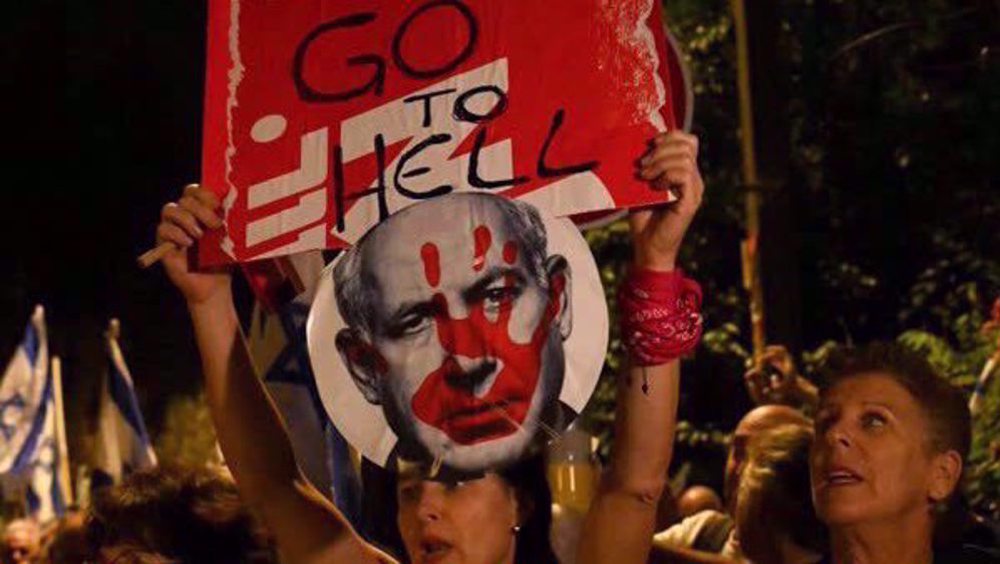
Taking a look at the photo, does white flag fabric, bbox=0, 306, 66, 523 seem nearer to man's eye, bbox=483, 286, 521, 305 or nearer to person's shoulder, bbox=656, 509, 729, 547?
person's shoulder, bbox=656, 509, 729, 547

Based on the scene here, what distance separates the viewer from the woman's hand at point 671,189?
4.20 metres

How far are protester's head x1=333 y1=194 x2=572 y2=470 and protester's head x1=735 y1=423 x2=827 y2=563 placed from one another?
54.8 inches

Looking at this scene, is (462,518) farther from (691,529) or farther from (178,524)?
(691,529)

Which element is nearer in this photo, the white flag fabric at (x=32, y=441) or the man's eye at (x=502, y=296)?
the man's eye at (x=502, y=296)

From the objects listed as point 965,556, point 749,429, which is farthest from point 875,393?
point 749,429

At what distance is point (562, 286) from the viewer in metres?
4.27

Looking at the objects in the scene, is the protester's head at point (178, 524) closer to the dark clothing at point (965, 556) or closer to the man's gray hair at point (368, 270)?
the man's gray hair at point (368, 270)

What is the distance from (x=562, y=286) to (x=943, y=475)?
3.53 feet

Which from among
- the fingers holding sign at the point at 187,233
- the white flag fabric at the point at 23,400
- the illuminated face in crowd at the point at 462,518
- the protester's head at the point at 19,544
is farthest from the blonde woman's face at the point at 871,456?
the white flag fabric at the point at 23,400

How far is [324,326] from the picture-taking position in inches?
172

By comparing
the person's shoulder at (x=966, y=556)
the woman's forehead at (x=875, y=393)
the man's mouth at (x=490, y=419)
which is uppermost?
the woman's forehead at (x=875, y=393)

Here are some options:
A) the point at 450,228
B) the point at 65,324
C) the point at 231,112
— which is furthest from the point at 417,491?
the point at 65,324

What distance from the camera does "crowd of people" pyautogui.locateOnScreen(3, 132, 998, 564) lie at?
13.9 ft

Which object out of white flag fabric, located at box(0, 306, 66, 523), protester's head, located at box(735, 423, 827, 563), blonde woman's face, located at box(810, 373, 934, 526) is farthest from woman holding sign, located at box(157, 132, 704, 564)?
white flag fabric, located at box(0, 306, 66, 523)
